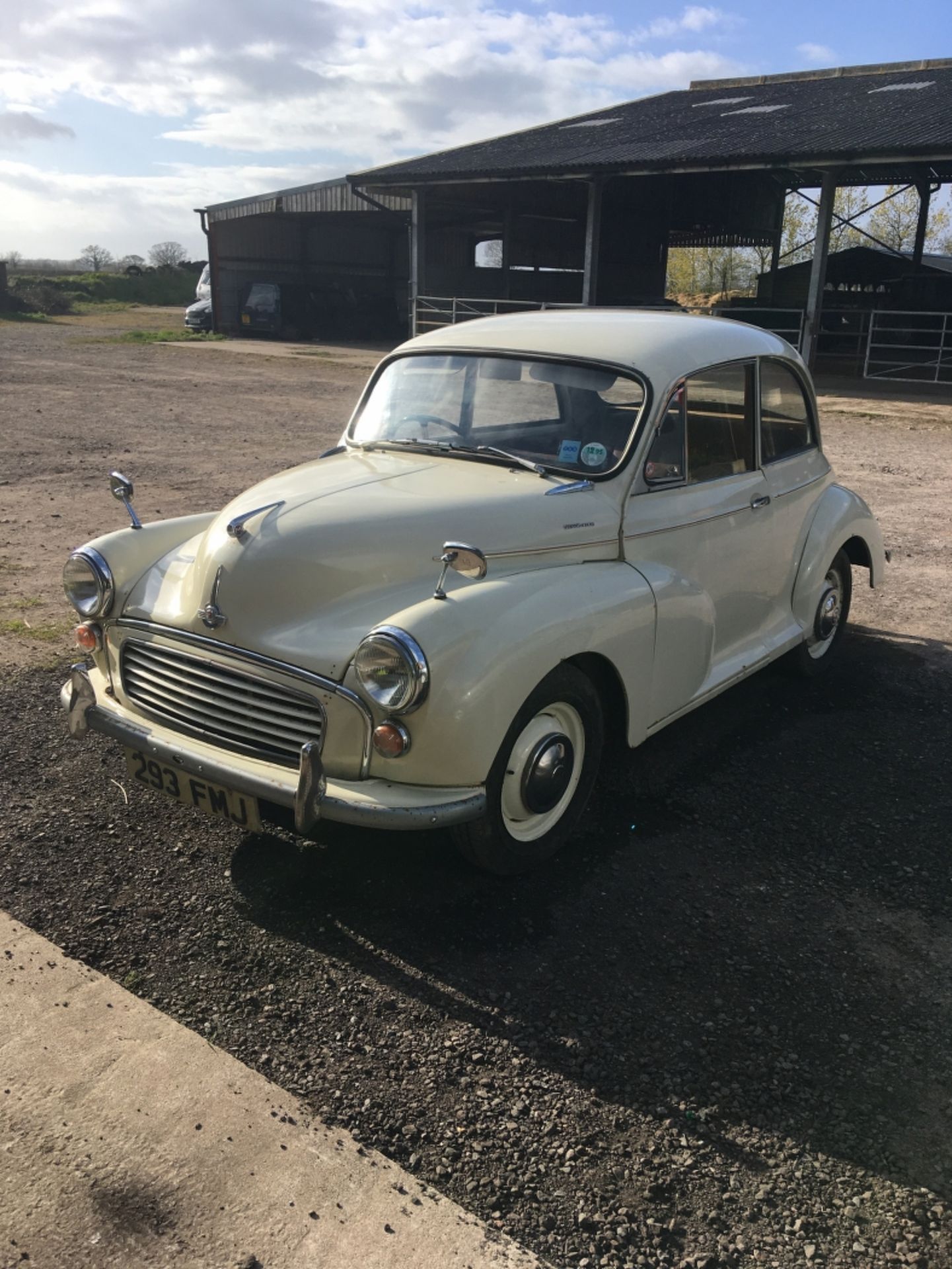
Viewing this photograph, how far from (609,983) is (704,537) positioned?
196 cm

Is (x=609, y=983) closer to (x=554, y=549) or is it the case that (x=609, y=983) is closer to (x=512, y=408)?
(x=554, y=549)

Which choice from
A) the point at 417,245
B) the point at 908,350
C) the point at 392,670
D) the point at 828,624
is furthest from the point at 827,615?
the point at 417,245

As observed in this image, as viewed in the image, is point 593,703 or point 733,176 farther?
point 733,176

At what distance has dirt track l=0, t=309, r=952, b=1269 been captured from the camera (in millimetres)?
2268

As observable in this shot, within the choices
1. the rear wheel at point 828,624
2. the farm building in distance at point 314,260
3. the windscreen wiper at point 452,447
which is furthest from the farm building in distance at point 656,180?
the windscreen wiper at point 452,447

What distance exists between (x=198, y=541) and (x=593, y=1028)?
2.27 metres

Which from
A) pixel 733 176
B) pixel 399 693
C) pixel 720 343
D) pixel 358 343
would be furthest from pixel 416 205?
pixel 399 693

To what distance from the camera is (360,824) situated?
9.41 feet

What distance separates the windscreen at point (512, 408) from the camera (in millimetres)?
3939

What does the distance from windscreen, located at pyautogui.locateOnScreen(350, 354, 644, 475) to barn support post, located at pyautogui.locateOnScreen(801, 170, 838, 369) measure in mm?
17454

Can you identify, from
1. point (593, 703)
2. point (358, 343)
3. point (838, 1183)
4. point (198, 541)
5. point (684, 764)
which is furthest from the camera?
point (358, 343)

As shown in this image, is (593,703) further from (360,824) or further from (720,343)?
(720,343)

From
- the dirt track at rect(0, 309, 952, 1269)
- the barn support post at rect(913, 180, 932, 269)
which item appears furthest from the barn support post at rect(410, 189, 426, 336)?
the dirt track at rect(0, 309, 952, 1269)

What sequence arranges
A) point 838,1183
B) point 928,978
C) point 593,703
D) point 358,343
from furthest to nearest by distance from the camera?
point 358,343
point 593,703
point 928,978
point 838,1183
